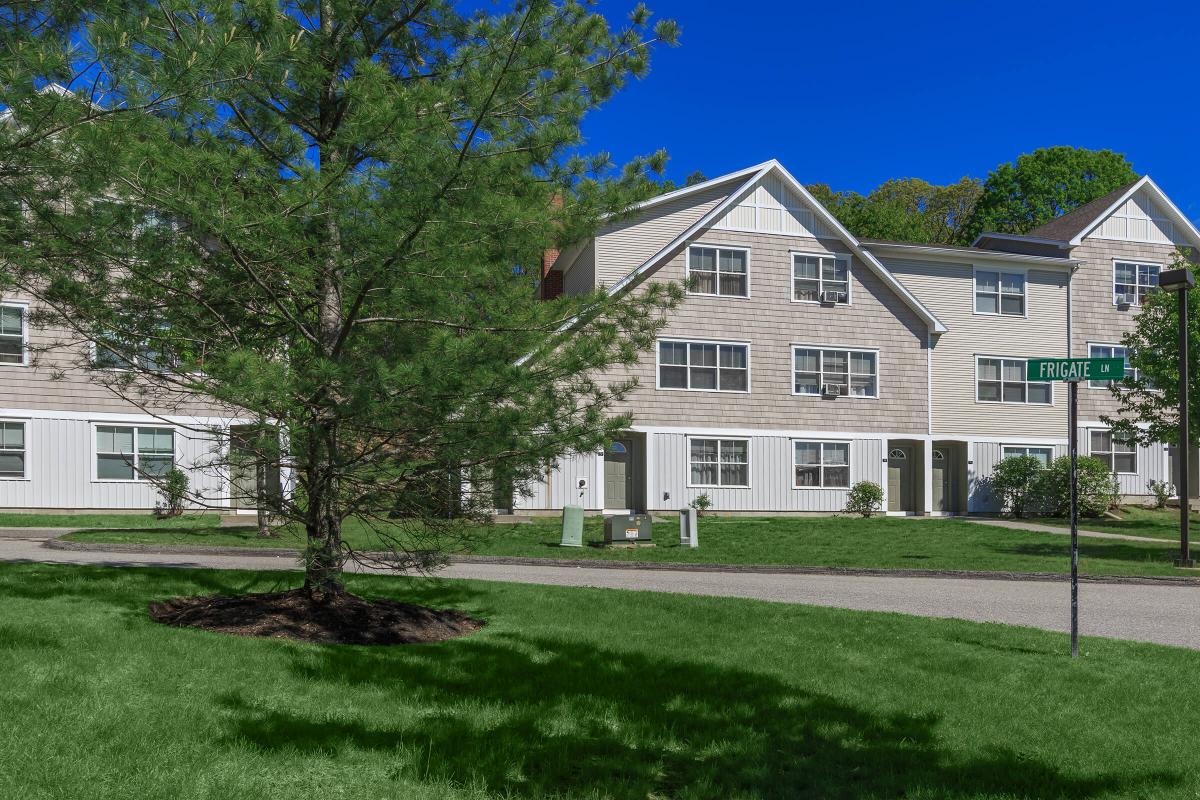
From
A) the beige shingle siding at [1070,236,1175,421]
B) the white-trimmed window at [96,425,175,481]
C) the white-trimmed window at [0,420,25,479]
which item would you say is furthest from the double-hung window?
the white-trimmed window at [0,420,25,479]

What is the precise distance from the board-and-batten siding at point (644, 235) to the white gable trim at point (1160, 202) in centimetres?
1209

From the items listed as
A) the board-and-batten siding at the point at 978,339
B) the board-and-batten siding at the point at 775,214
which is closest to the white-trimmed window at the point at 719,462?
the board-and-batten siding at the point at 775,214

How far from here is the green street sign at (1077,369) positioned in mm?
8492

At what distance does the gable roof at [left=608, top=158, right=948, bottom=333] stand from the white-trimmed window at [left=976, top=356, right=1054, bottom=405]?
255 centimetres

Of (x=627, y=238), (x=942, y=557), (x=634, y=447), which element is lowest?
(x=942, y=557)

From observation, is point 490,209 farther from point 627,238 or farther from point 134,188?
point 627,238

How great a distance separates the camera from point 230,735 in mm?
5520

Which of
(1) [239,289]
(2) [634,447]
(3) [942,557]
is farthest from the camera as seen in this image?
(2) [634,447]

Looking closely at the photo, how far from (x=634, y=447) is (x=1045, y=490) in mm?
12660

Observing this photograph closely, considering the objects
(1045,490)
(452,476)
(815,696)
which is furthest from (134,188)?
(1045,490)

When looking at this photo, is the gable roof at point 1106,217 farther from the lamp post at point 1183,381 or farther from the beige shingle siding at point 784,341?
the lamp post at point 1183,381

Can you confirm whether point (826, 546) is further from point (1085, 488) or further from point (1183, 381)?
point (1085, 488)

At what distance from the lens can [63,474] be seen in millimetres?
26141

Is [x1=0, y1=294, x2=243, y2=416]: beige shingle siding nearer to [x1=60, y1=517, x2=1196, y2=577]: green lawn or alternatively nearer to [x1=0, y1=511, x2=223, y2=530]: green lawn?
[x1=0, y1=511, x2=223, y2=530]: green lawn
